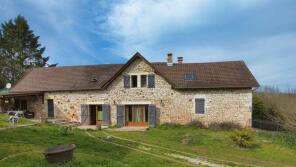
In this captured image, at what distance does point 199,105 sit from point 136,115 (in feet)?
18.3

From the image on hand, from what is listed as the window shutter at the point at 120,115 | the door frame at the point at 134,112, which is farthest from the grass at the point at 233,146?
the window shutter at the point at 120,115

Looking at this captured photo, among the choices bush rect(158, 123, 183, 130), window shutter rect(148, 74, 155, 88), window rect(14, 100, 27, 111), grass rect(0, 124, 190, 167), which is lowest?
bush rect(158, 123, 183, 130)

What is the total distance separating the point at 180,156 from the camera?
12.8m

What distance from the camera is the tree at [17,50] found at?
1902 inches

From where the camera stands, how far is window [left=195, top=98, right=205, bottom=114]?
22719 millimetres

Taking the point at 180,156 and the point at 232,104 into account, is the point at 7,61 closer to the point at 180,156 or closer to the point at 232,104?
the point at 232,104

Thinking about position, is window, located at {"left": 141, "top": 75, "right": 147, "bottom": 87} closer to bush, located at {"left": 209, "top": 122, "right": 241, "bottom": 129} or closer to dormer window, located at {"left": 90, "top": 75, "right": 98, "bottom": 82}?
dormer window, located at {"left": 90, "top": 75, "right": 98, "bottom": 82}

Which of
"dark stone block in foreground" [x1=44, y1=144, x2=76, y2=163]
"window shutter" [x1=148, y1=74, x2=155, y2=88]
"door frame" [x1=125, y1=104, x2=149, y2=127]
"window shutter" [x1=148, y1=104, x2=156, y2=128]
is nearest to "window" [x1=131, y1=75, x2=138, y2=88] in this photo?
"window shutter" [x1=148, y1=74, x2=155, y2=88]

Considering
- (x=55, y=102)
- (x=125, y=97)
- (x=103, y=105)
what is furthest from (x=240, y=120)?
(x=55, y=102)

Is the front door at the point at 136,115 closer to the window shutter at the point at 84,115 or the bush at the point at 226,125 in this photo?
the window shutter at the point at 84,115

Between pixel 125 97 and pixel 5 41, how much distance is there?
3607 cm

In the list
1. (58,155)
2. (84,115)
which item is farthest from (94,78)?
(58,155)

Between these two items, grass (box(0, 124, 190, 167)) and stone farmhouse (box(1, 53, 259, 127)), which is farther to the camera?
stone farmhouse (box(1, 53, 259, 127))

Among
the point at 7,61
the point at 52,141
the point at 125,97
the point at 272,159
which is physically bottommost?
the point at 272,159
